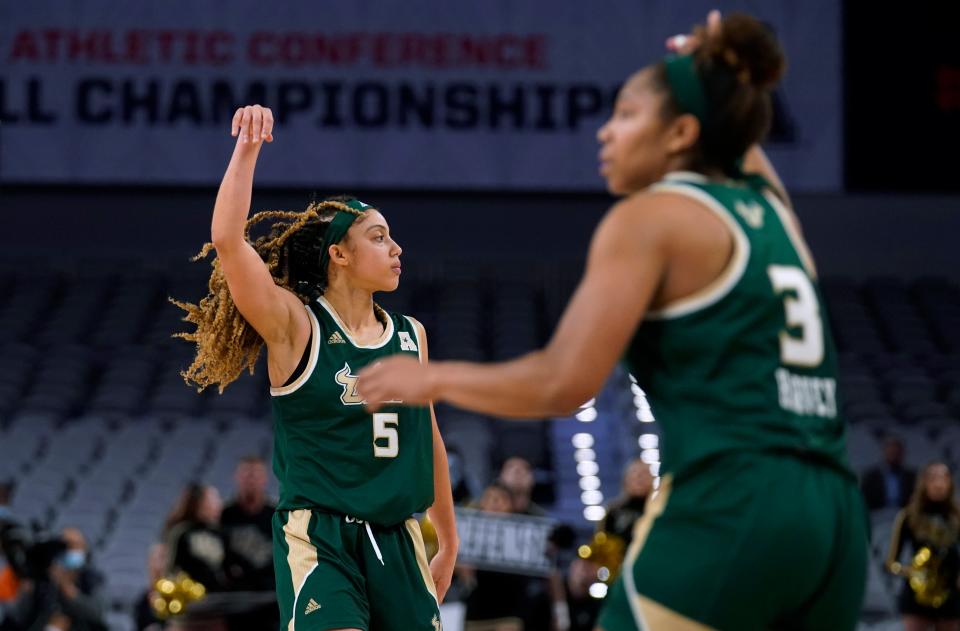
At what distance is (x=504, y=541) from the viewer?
8.86 metres

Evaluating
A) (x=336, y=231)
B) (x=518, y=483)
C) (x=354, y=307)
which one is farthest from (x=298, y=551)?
(x=518, y=483)

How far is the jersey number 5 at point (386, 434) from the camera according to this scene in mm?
4410

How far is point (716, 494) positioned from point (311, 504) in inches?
80.3

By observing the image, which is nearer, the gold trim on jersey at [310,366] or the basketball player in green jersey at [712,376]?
the basketball player in green jersey at [712,376]

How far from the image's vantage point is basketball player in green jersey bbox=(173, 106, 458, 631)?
13.7ft

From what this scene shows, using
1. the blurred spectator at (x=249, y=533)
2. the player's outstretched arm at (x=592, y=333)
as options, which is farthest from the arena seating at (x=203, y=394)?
the player's outstretched arm at (x=592, y=333)

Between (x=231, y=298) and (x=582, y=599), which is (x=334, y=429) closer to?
(x=231, y=298)

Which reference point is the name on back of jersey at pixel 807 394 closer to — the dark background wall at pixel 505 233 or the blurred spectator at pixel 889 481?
the blurred spectator at pixel 889 481

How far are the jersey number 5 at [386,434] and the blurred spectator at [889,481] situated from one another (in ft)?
24.8

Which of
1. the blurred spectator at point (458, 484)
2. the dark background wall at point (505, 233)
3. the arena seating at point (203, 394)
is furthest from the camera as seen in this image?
the dark background wall at point (505, 233)

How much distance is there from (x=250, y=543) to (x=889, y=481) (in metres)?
5.52

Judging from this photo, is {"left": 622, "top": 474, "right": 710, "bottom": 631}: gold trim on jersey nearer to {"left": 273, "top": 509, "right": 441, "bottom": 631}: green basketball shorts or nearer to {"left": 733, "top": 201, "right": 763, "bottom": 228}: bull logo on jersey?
{"left": 733, "top": 201, "right": 763, "bottom": 228}: bull logo on jersey

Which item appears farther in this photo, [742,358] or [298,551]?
[298,551]

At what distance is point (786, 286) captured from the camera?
2625 millimetres
